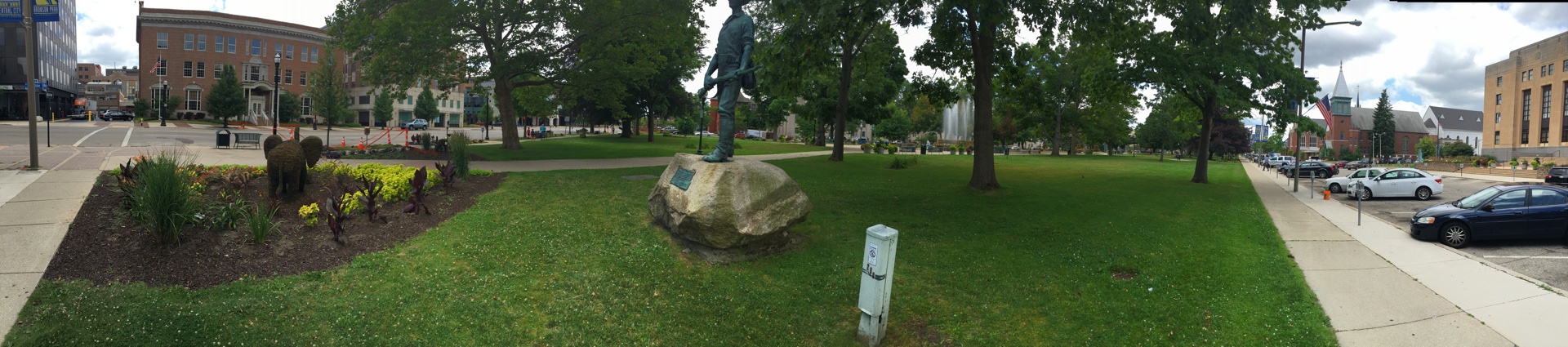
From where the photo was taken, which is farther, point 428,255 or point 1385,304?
point 1385,304

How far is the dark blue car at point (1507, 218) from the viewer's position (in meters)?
12.5

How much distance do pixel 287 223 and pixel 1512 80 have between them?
367 ft

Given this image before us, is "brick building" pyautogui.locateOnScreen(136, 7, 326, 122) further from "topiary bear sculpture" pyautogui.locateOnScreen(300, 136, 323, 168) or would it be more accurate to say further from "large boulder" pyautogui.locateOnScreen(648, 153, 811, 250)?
"large boulder" pyautogui.locateOnScreen(648, 153, 811, 250)

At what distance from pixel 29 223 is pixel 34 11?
9.09 meters

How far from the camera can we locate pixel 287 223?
27.1 ft

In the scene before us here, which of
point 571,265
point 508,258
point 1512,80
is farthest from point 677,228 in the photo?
point 1512,80

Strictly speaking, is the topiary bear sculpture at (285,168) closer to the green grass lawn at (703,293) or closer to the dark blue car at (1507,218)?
the green grass lawn at (703,293)

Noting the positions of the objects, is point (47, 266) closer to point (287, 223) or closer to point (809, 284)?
point (287, 223)

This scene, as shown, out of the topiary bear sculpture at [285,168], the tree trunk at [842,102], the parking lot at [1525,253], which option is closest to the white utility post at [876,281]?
the topiary bear sculpture at [285,168]

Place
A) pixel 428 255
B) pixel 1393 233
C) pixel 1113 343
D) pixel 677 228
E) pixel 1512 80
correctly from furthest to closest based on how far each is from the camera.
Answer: pixel 1512 80, pixel 1393 233, pixel 677 228, pixel 428 255, pixel 1113 343

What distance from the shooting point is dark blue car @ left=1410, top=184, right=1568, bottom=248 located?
12.5m

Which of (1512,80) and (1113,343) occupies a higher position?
(1512,80)

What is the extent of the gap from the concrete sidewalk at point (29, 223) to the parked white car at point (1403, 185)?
31.6 metres

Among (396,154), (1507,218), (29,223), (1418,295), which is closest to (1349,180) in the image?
(1507,218)
